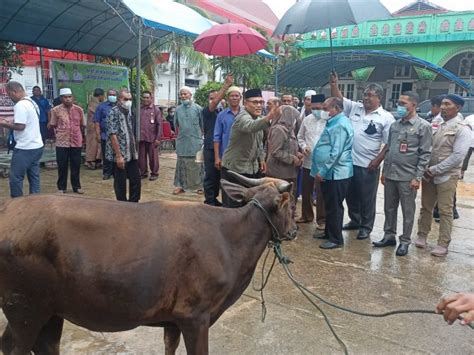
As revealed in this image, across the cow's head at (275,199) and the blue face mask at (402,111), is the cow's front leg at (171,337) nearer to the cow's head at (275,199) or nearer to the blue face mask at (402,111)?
the cow's head at (275,199)

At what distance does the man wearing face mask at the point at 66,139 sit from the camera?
718cm

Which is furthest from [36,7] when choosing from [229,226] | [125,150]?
[229,226]

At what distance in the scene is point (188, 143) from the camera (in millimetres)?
7633

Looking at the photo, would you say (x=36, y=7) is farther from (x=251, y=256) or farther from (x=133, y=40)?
(x=251, y=256)

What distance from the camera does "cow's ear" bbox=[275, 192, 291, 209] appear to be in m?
2.48

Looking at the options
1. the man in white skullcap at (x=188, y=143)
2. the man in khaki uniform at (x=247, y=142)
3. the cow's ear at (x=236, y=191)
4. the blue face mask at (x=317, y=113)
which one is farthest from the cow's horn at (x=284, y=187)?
the man in white skullcap at (x=188, y=143)

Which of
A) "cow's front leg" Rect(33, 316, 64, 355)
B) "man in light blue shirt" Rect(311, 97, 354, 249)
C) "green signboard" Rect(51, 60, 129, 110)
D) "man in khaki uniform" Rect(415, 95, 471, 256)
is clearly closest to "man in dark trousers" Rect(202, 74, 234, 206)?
"man in light blue shirt" Rect(311, 97, 354, 249)

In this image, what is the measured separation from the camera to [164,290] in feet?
7.20

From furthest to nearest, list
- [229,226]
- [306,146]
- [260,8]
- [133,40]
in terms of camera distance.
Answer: [260,8] → [133,40] → [306,146] → [229,226]

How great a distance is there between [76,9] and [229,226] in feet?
28.0

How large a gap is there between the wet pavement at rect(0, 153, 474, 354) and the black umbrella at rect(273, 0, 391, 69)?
111 inches

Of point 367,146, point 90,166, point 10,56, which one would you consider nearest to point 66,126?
point 90,166

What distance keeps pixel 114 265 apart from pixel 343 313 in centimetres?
229

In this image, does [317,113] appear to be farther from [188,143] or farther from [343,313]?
[343,313]
